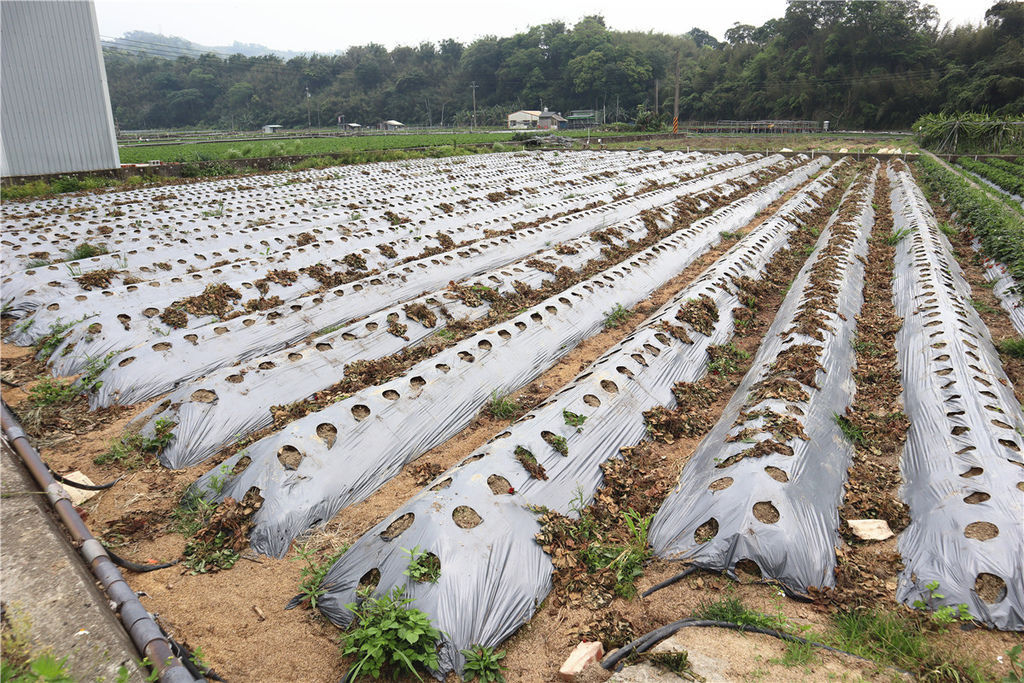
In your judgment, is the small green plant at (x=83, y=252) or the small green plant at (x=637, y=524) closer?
the small green plant at (x=637, y=524)

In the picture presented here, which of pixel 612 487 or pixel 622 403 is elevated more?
pixel 622 403

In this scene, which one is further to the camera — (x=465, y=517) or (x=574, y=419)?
(x=574, y=419)

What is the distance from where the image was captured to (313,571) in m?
3.54

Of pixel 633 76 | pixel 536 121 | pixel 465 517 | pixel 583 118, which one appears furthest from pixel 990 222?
pixel 633 76

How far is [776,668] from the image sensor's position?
2.80 meters

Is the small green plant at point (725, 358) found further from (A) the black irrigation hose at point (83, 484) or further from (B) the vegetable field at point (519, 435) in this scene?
(A) the black irrigation hose at point (83, 484)

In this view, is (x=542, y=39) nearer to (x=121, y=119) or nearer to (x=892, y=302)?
(x=121, y=119)

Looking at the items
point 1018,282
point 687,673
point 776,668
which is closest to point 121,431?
point 687,673

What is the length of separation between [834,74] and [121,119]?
102880 millimetres

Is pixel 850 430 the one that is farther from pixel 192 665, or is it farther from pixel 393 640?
pixel 192 665

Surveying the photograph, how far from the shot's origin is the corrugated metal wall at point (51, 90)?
16.9m

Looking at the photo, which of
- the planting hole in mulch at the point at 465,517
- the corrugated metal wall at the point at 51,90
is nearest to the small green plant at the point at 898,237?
the planting hole in mulch at the point at 465,517

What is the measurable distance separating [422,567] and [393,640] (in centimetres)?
39

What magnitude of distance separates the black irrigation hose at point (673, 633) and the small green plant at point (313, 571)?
1750 millimetres
